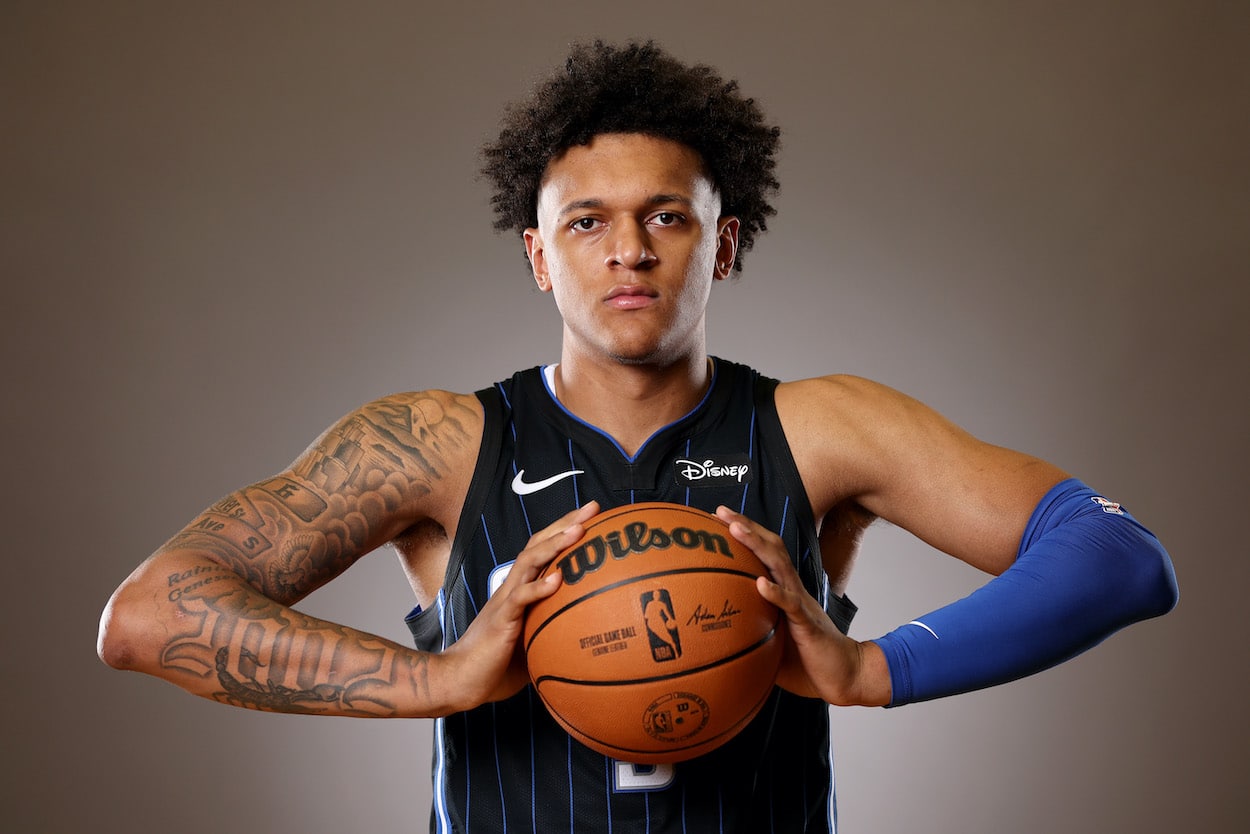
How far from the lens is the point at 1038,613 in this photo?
5.71 ft

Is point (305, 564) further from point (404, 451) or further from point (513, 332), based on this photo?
point (513, 332)

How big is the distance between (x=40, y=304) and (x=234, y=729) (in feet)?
4.67

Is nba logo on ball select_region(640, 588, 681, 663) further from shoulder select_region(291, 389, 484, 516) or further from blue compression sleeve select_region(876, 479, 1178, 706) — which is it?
shoulder select_region(291, 389, 484, 516)

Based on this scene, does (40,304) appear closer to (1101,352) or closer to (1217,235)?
(1101,352)

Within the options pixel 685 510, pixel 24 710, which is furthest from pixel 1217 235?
pixel 24 710

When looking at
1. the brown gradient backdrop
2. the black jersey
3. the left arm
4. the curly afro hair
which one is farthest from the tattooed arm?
the brown gradient backdrop

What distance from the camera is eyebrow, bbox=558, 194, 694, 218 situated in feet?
7.06

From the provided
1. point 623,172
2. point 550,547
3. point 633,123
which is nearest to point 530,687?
point 550,547

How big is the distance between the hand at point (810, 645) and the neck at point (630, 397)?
55cm

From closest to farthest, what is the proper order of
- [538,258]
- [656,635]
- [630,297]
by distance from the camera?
[656,635] < [630,297] < [538,258]

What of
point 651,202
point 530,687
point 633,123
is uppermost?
point 633,123

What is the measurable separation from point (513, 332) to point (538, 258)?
1.36m

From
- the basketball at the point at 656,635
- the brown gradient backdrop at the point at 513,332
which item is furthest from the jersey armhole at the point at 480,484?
the brown gradient backdrop at the point at 513,332

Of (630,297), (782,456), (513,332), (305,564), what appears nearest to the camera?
(305,564)
